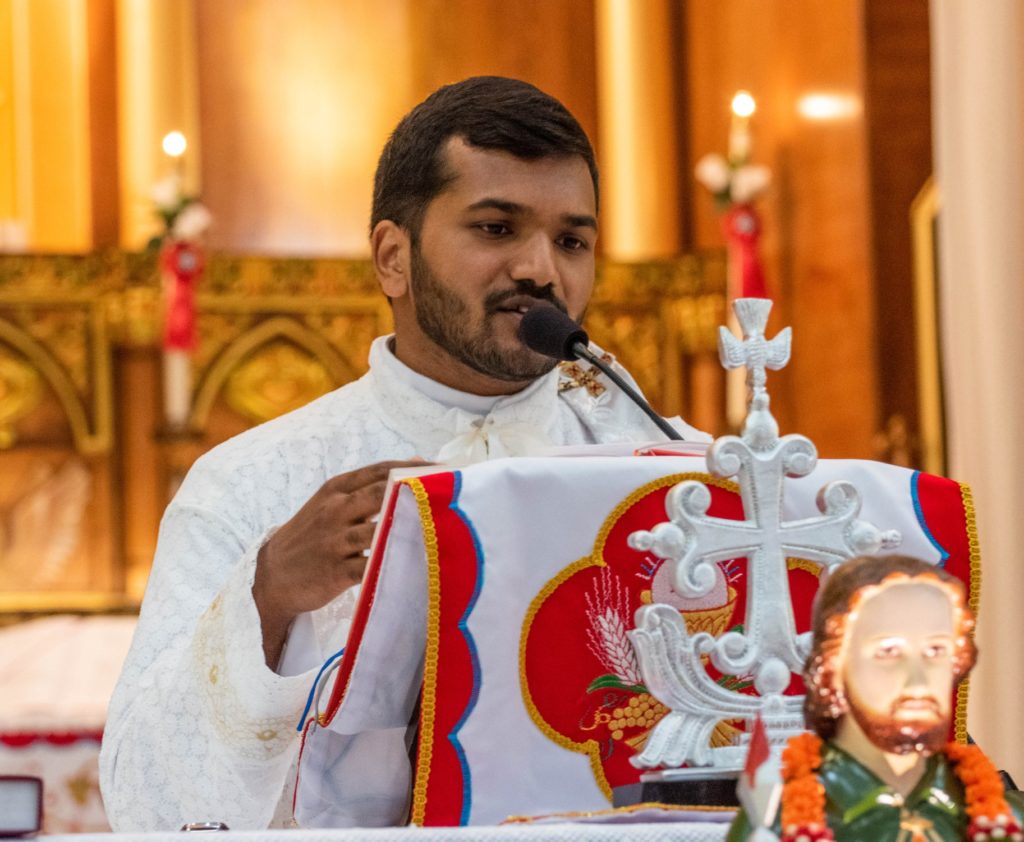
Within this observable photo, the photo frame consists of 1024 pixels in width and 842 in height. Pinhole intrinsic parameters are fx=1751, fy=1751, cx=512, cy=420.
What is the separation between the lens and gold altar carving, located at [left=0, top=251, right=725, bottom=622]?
24.7ft

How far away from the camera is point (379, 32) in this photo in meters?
8.64

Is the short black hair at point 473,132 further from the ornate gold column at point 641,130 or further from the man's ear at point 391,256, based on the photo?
the ornate gold column at point 641,130

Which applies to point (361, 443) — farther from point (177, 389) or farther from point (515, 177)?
point (177, 389)

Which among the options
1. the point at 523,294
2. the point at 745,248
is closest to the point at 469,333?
the point at 523,294

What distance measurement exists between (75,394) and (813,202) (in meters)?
3.26

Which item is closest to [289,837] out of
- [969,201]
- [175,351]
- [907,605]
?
[907,605]

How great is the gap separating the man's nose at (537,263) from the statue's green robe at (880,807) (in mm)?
1081

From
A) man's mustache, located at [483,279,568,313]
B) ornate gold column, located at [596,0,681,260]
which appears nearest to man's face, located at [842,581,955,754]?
man's mustache, located at [483,279,568,313]

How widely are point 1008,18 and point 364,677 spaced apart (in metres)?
2.63

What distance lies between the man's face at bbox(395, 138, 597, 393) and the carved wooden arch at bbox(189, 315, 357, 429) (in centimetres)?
547

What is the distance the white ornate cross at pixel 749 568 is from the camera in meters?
→ 1.33

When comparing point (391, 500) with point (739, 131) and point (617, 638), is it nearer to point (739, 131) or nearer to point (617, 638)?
point (617, 638)

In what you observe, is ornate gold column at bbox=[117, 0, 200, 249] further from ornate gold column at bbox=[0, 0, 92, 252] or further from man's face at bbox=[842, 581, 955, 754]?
man's face at bbox=[842, 581, 955, 754]

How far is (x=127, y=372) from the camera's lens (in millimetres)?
→ 7781
